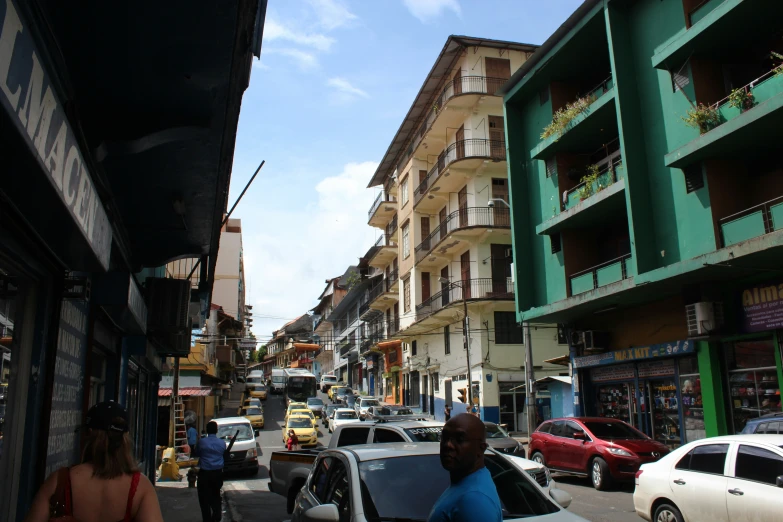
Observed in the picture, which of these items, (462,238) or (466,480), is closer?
(466,480)

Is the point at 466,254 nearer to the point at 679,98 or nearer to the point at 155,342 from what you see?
the point at 679,98

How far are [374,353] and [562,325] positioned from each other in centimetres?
3565

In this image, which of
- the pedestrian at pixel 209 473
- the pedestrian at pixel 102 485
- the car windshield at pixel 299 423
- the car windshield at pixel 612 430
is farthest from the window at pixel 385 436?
the car windshield at pixel 299 423

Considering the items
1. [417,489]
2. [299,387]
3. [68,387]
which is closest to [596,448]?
[417,489]

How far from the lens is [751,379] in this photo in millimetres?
15180

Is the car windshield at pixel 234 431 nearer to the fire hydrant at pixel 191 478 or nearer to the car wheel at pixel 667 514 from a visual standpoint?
the fire hydrant at pixel 191 478

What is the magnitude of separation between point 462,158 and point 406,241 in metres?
12.0

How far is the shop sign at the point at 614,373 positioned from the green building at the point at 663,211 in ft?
0.16

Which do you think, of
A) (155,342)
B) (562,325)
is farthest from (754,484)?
(562,325)

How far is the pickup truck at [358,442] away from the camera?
9.98 metres

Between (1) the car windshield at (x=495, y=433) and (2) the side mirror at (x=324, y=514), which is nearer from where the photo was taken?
(2) the side mirror at (x=324, y=514)

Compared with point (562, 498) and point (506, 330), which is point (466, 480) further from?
point (506, 330)

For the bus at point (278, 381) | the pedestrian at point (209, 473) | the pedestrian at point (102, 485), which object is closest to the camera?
the pedestrian at point (102, 485)

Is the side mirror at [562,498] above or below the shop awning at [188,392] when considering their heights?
below
